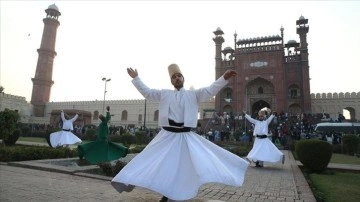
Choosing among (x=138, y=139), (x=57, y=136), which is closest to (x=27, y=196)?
(x=57, y=136)

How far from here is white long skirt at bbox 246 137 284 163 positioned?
31.4ft

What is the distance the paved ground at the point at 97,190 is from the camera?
4.68 metres

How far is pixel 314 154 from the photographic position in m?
8.85

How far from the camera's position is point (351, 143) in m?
18.4

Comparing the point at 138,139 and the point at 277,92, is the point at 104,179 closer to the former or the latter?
the point at 138,139

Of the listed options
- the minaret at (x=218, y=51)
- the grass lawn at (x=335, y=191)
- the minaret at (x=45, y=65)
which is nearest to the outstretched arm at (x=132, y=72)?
the grass lawn at (x=335, y=191)

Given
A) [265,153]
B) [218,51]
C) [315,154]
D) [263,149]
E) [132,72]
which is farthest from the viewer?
[218,51]

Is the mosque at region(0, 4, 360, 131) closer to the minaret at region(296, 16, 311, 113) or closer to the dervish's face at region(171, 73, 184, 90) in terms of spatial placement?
the minaret at region(296, 16, 311, 113)

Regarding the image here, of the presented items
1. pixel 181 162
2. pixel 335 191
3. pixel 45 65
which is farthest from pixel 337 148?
pixel 45 65

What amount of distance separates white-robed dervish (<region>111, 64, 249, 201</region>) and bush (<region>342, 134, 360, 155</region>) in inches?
686

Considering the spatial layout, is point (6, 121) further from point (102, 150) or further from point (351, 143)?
point (351, 143)

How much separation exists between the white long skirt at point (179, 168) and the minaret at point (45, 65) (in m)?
55.9

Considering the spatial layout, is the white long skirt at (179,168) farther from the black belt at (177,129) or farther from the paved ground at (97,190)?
the paved ground at (97,190)

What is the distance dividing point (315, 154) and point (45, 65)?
54.2 m
